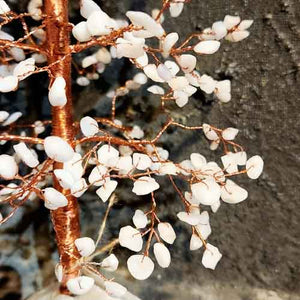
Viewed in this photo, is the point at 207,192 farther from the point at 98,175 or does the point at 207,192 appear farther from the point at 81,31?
the point at 81,31

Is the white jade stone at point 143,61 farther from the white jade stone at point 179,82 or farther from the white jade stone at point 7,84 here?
the white jade stone at point 7,84

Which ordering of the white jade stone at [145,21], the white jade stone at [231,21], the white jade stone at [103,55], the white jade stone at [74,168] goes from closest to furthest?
1. the white jade stone at [145,21]
2. the white jade stone at [74,168]
3. the white jade stone at [231,21]
4. the white jade stone at [103,55]

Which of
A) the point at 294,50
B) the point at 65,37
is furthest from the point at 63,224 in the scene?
the point at 294,50

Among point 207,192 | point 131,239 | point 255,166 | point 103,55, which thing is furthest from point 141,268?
point 103,55

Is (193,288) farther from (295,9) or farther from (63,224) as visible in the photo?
(295,9)

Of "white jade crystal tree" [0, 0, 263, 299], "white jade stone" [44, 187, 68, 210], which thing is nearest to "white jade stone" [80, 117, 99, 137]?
"white jade crystal tree" [0, 0, 263, 299]

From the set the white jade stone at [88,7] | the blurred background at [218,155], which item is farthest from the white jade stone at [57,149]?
the blurred background at [218,155]
